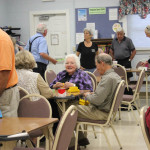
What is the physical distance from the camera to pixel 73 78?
3.87 meters

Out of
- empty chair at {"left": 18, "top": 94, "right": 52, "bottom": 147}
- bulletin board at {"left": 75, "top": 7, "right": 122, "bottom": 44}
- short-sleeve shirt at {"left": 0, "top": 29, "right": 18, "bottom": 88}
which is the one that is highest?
bulletin board at {"left": 75, "top": 7, "right": 122, "bottom": 44}

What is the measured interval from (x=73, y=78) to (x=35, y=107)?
4.70 ft

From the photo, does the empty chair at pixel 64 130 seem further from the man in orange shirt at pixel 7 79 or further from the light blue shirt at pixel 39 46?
the light blue shirt at pixel 39 46

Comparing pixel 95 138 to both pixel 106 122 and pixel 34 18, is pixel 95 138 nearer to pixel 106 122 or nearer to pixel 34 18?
pixel 106 122

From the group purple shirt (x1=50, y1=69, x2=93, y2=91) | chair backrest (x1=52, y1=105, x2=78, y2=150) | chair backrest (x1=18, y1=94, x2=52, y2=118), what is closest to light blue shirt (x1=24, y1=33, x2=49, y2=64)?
purple shirt (x1=50, y1=69, x2=93, y2=91)

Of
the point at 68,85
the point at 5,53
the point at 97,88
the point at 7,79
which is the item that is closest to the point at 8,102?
the point at 7,79

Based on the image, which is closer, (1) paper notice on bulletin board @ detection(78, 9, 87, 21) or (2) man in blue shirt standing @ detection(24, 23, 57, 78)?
(2) man in blue shirt standing @ detection(24, 23, 57, 78)

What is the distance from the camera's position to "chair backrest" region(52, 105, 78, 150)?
1591 mm

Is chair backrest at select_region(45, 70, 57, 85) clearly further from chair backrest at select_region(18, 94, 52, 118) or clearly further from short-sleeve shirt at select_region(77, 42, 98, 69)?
chair backrest at select_region(18, 94, 52, 118)

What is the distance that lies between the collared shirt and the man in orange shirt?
3.19 feet

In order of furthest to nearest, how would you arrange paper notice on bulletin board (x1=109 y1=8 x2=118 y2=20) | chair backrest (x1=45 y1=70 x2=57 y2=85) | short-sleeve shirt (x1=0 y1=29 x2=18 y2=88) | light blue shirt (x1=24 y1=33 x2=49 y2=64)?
paper notice on bulletin board (x1=109 y1=8 x2=118 y2=20) → light blue shirt (x1=24 y1=33 x2=49 y2=64) → chair backrest (x1=45 y1=70 x2=57 y2=85) → short-sleeve shirt (x1=0 y1=29 x2=18 y2=88)

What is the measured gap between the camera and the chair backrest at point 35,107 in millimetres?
2469

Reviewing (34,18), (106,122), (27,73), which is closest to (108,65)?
(106,122)

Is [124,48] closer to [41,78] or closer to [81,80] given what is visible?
[81,80]
